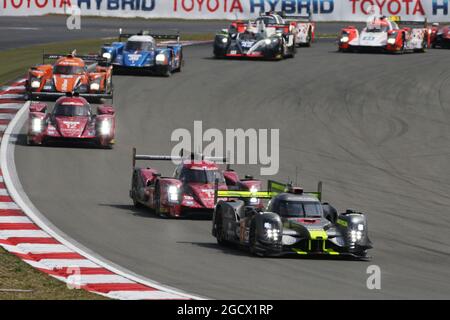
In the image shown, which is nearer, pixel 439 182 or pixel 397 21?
pixel 439 182

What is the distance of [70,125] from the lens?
33.2 m

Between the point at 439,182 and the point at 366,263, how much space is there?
34.2ft

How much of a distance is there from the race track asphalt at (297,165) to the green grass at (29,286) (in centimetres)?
164

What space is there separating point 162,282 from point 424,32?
38.2 meters

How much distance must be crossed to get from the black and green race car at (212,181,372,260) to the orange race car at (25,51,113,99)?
1776 centimetres

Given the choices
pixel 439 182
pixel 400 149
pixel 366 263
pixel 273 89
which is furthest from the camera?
pixel 273 89

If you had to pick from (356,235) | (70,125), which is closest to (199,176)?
(356,235)

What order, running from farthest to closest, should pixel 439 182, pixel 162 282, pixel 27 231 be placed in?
pixel 439 182
pixel 27 231
pixel 162 282

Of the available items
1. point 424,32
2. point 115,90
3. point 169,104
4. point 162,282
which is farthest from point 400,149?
point 424,32

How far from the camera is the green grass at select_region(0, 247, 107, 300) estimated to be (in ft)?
54.3

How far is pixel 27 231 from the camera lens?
22.1 meters

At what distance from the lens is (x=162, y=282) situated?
18.0 m

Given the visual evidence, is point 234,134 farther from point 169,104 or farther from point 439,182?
point 439,182

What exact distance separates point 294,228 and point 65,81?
19.7 m
